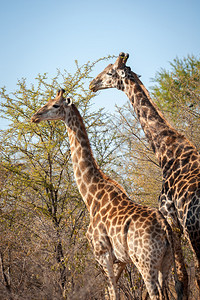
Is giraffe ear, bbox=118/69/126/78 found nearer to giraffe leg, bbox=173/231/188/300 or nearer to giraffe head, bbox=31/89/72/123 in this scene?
giraffe head, bbox=31/89/72/123

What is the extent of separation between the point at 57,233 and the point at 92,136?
101 inches

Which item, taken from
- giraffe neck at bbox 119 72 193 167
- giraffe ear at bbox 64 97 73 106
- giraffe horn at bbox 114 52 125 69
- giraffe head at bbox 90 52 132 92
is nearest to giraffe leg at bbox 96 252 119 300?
giraffe neck at bbox 119 72 193 167

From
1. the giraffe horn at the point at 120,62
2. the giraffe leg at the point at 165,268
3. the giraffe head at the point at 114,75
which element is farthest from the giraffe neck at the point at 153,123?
the giraffe leg at the point at 165,268

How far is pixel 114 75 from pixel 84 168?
224 centimetres

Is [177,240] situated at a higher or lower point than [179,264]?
higher

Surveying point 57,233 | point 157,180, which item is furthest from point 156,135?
point 157,180

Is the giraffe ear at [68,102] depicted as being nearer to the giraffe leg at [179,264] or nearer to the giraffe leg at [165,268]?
the giraffe leg at [179,264]

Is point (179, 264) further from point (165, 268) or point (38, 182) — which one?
point (38, 182)

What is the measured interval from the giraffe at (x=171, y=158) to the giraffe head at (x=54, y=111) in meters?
1.31

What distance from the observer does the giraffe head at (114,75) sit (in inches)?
298

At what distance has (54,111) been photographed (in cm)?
668

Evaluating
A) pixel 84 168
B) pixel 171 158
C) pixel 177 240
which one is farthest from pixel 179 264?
pixel 84 168

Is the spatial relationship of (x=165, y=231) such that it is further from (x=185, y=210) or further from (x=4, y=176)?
(x=4, y=176)

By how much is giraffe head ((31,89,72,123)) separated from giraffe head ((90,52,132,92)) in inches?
51.4
